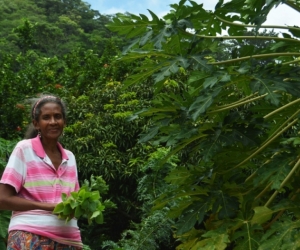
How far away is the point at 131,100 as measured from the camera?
689 cm

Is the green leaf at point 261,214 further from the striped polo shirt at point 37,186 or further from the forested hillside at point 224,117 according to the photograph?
the striped polo shirt at point 37,186

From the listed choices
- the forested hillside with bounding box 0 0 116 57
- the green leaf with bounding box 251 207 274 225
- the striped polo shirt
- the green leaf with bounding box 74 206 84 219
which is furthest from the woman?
the forested hillside with bounding box 0 0 116 57

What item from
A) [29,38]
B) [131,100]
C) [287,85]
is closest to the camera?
[287,85]

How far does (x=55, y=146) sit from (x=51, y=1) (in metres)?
36.7

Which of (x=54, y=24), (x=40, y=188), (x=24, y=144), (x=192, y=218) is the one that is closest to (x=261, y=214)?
(x=192, y=218)

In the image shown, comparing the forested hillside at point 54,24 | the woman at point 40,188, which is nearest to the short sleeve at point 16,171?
the woman at point 40,188

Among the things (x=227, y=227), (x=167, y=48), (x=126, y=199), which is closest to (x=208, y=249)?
(x=227, y=227)

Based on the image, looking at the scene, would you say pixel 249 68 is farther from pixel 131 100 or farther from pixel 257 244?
pixel 131 100

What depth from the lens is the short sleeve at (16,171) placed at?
243 centimetres

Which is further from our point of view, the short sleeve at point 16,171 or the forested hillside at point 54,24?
the forested hillside at point 54,24

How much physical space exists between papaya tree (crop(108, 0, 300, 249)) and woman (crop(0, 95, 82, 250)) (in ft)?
1.45

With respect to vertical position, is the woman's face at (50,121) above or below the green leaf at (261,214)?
above

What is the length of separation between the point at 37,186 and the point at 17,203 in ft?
0.36

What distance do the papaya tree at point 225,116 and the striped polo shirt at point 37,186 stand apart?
52cm
